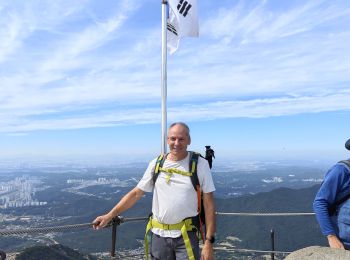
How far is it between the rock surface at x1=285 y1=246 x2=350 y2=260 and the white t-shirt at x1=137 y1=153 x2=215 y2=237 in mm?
1243

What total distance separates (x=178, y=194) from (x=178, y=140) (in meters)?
0.64

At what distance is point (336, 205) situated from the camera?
3834 mm

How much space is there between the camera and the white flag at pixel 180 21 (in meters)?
8.48

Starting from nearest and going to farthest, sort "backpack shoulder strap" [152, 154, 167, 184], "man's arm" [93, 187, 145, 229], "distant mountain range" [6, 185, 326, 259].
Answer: "backpack shoulder strap" [152, 154, 167, 184] < "man's arm" [93, 187, 145, 229] < "distant mountain range" [6, 185, 326, 259]

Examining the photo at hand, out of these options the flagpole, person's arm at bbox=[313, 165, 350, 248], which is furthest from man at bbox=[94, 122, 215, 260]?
the flagpole

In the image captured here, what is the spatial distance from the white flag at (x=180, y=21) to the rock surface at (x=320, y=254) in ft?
19.8

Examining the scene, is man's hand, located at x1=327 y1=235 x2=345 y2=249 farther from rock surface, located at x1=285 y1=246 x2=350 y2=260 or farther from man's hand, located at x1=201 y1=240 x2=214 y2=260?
man's hand, located at x1=201 y1=240 x2=214 y2=260

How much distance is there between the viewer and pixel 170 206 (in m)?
4.48

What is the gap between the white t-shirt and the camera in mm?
4457

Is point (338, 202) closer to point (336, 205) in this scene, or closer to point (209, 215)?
point (336, 205)

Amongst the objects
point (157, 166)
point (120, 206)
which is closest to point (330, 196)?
point (157, 166)

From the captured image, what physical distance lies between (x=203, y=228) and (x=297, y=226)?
92.8 meters

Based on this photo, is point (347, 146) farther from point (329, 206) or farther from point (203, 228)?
point (203, 228)

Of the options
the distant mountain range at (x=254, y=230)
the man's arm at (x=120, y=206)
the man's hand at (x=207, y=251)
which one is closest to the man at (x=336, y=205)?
the man's hand at (x=207, y=251)
